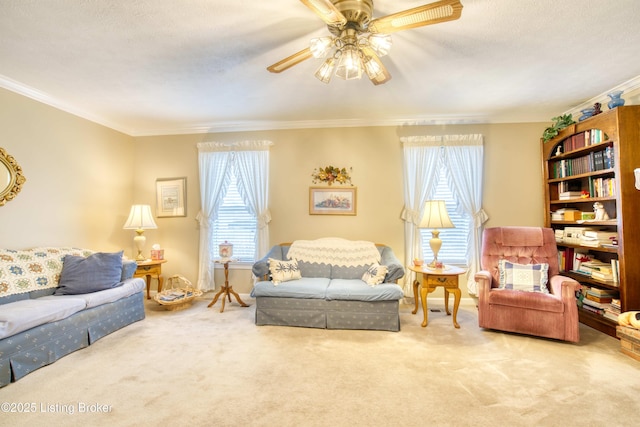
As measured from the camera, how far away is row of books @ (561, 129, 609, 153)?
3.21m

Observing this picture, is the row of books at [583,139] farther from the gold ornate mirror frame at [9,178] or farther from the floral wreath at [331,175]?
the gold ornate mirror frame at [9,178]

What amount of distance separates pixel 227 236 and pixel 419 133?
3.28 metres

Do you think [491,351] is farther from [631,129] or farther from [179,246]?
[179,246]

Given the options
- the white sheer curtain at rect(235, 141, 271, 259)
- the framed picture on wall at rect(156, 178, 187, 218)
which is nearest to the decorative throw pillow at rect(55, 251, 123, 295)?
the framed picture on wall at rect(156, 178, 187, 218)

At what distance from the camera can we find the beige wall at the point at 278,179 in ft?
12.4

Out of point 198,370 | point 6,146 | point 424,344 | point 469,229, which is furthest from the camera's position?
point 469,229

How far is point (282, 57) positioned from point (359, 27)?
3.36 feet

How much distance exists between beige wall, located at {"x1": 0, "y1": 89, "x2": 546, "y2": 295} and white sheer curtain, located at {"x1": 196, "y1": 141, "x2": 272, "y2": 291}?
150mm

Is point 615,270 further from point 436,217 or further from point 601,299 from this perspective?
point 436,217

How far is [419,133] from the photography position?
13.9 ft

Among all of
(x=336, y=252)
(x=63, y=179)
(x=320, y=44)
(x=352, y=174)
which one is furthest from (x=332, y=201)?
(x=63, y=179)

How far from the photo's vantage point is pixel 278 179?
14.6ft

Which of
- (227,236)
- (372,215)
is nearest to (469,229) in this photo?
(372,215)

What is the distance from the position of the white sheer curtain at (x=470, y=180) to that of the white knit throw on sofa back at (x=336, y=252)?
1.37 m
